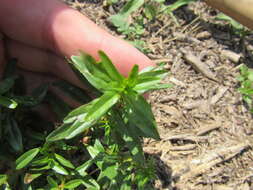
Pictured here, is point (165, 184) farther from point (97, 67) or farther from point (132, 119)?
point (97, 67)

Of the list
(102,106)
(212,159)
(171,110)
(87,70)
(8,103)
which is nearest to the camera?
(102,106)

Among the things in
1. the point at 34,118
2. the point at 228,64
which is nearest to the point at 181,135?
the point at 228,64

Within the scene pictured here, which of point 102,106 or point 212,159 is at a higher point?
point 102,106

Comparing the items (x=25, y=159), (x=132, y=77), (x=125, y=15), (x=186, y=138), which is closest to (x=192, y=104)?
(x=186, y=138)

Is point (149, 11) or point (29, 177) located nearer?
point (29, 177)

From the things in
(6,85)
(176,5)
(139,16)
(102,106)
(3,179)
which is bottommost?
(3,179)

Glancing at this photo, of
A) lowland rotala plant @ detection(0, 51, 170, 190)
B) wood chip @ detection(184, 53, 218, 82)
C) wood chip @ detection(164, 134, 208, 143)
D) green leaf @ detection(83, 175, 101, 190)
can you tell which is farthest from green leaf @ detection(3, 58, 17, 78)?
wood chip @ detection(184, 53, 218, 82)

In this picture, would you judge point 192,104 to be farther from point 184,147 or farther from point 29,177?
point 29,177

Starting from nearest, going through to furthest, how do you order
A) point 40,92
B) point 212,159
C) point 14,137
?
point 14,137, point 40,92, point 212,159
